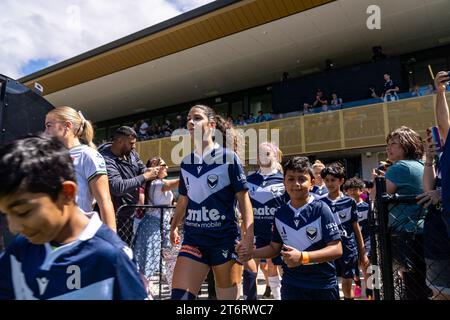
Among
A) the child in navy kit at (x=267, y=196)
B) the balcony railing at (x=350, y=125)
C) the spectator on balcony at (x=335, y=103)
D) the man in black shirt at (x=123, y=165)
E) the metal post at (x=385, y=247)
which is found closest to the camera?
the metal post at (x=385, y=247)

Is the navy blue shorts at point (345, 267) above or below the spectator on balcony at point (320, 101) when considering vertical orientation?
below

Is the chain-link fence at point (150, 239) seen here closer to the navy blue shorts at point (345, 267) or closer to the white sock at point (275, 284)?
the white sock at point (275, 284)

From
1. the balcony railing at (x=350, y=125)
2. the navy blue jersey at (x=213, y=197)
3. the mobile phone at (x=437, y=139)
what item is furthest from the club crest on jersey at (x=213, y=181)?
the balcony railing at (x=350, y=125)

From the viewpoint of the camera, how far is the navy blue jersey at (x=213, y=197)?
2.89 m

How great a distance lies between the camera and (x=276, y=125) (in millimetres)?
15070

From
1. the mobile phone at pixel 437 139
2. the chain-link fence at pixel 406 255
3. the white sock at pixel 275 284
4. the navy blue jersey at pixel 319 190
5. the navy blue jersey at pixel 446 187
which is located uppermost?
the mobile phone at pixel 437 139

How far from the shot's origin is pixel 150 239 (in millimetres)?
4516

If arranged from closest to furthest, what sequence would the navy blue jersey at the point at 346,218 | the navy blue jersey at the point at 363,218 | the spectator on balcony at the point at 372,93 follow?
the navy blue jersey at the point at 346,218
the navy blue jersey at the point at 363,218
the spectator on balcony at the point at 372,93

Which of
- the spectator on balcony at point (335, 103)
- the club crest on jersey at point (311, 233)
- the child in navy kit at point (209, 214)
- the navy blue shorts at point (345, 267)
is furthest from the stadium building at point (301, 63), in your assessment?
the club crest on jersey at point (311, 233)

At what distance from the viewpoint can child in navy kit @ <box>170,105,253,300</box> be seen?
2.79 metres

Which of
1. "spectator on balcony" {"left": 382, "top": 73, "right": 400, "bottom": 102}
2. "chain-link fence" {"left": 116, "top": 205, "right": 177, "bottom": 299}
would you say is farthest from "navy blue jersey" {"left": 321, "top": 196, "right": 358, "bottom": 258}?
"spectator on balcony" {"left": 382, "top": 73, "right": 400, "bottom": 102}

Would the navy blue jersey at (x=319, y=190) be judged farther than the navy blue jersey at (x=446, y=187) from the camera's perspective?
Yes

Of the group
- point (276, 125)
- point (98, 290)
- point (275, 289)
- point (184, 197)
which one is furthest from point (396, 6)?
point (98, 290)

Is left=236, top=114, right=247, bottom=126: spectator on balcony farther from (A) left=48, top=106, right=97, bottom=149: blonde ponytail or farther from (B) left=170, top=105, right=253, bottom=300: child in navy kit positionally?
(A) left=48, top=106, right=97, bottom=149: blonde ponytail
